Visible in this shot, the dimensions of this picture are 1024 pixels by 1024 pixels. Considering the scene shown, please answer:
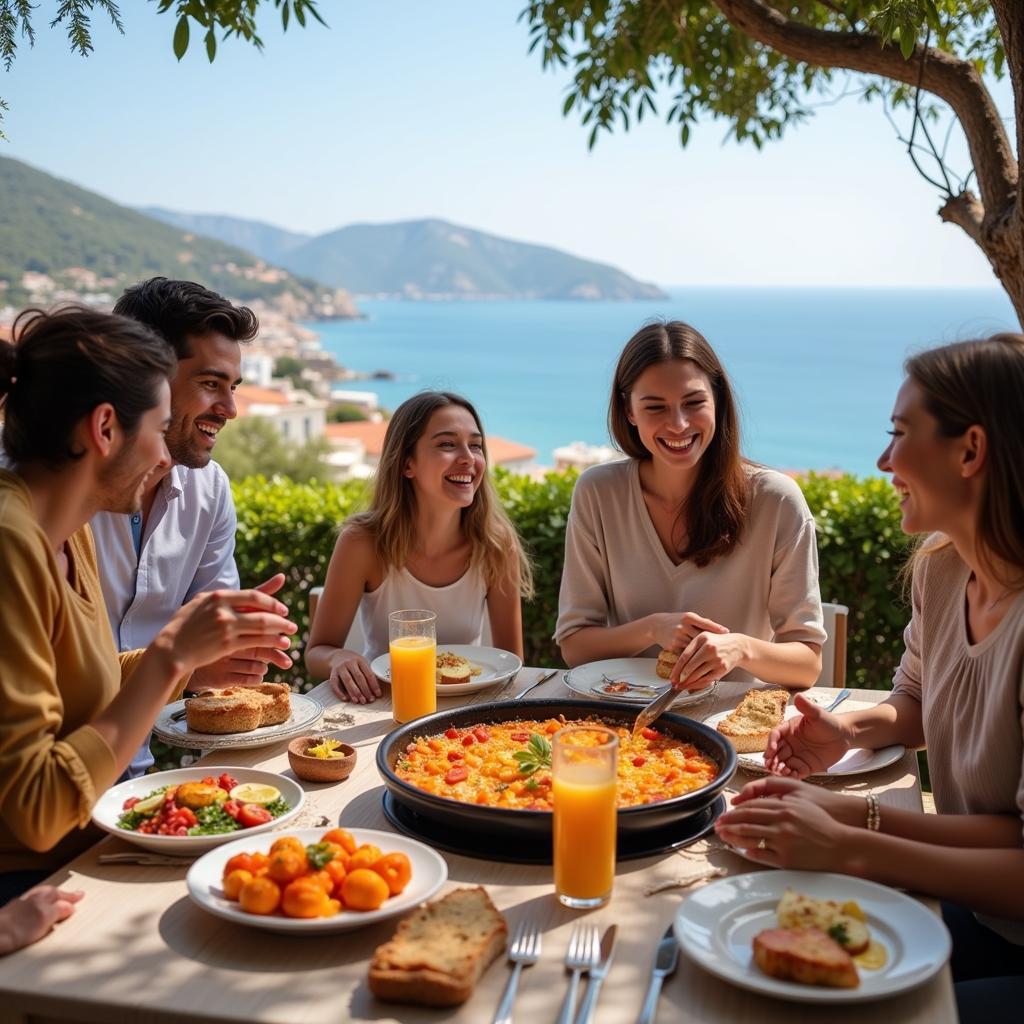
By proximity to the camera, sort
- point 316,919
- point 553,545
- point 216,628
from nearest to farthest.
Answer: point 316,919
point 216,628
point 553,545

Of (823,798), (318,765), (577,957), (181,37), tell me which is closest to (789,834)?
(823,798)

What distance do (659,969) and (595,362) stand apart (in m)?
110

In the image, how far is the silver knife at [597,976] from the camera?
1285mm

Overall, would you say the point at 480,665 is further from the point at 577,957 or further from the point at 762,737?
the point at 577,957

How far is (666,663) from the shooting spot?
268cm

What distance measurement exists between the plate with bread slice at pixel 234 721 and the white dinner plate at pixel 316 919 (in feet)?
1.83

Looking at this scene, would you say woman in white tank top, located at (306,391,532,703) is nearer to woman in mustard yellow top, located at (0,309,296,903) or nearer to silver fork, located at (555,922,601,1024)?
woman in mustard yellow top, located at (0,309,296,903)

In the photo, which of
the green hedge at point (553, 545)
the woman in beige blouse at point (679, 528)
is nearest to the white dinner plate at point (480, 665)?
the woman in beige blouse at point (679, 528)

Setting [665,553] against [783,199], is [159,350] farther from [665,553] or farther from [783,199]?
[783,199]

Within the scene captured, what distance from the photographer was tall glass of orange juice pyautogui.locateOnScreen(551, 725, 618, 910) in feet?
5.08

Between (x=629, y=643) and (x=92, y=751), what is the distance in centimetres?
168

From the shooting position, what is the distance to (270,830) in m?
1.81

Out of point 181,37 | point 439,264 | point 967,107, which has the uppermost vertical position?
point 439,264

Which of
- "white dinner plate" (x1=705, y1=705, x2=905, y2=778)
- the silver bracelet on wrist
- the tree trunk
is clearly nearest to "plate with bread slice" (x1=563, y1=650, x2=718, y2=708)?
"white dinner plate" (x1=705, y1=705, x2=905, y2=778)
